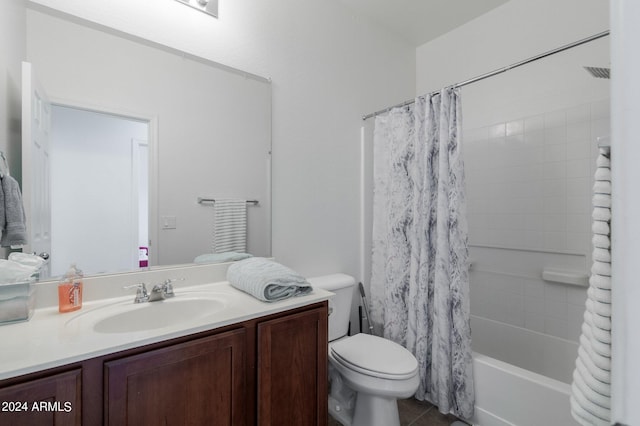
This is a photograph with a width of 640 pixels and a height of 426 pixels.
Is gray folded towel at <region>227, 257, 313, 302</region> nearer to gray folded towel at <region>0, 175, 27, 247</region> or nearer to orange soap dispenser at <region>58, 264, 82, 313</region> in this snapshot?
orange soap dispenser at <region>58, 264, 82, 313</region>

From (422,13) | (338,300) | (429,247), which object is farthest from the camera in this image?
(422,13)

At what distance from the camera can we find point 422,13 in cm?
220

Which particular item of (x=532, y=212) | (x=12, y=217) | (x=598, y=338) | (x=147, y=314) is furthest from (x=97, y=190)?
(x=532, y=212)

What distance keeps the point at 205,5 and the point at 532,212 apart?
238 cm

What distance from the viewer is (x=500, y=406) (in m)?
1.53

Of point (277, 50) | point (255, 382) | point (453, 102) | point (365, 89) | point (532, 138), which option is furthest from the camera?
point (365, 89)

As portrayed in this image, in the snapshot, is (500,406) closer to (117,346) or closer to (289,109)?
(117,346)

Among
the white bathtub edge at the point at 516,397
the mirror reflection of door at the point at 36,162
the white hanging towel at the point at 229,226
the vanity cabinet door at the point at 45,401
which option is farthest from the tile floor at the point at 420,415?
the mirror reflection of door at the point at 36,162

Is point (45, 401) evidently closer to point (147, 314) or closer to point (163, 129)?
point (147, 314)

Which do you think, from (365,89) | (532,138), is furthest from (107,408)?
(532,138)

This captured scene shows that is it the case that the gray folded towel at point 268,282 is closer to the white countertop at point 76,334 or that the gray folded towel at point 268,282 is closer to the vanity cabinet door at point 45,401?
the white countertop at point 76,334

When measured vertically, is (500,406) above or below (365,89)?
below

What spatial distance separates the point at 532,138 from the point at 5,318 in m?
2.84

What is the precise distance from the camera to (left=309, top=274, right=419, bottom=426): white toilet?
4.48ft
